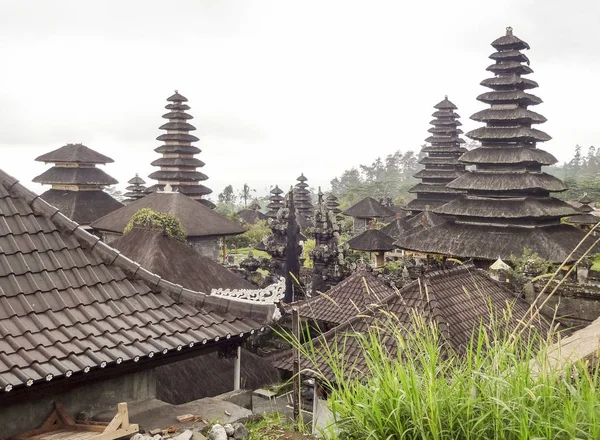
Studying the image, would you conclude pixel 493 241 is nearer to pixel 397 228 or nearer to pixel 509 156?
pixel 509 156

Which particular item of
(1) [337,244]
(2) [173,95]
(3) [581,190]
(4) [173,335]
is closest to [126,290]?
(4) [173,335]

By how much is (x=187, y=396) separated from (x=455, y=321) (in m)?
4.95

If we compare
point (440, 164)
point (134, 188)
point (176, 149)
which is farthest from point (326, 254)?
point (134, 188)

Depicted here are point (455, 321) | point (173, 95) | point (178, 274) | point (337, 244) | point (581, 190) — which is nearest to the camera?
point (455, 321)

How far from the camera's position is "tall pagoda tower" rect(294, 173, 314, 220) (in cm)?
5231

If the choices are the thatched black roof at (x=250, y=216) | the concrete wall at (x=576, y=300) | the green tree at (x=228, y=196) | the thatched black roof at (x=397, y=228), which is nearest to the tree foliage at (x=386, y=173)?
the green tree at (x=228, y=196)

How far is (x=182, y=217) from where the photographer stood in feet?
89.5

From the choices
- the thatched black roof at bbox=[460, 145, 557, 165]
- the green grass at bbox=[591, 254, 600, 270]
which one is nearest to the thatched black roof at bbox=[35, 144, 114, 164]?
the thatched black roof at bbox=[460, 145, 557, 165]

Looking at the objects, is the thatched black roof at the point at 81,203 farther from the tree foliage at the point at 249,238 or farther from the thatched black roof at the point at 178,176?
the tree foliage at the point at 249,238

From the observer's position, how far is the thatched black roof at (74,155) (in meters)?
33.5

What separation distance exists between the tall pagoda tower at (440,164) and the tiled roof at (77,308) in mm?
28183

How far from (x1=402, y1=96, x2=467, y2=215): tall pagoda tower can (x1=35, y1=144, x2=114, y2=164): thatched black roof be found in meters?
19.2

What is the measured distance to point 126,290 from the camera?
5.66 m

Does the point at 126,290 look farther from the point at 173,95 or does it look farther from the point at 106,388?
the point at 173,95
